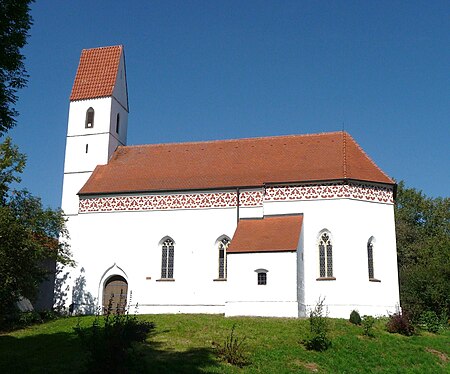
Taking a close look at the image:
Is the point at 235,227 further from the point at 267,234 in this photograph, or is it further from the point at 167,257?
the point at 167,257

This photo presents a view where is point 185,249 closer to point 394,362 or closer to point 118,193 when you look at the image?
point 118,193

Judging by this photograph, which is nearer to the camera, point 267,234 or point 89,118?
point 267,234

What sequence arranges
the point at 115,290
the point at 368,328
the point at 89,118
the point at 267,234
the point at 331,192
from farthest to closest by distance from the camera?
the point at 89,118 → the point at 115,290 → the point at 331,192 → the point at 267,234 → the point at 368,328

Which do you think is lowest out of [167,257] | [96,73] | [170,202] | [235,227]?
[167,257]

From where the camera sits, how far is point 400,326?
25.7 m

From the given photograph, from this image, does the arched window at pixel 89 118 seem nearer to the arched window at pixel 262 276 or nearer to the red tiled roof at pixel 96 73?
the red tiled roof at pixel 96 73

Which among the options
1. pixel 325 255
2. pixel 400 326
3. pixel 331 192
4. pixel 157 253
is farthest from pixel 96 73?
pixel 400 326

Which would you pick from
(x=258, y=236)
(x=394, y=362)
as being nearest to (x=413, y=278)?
(x=258, y=236)

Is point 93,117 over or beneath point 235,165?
over

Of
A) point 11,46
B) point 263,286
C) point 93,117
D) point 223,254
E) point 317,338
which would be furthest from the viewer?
point 93,117

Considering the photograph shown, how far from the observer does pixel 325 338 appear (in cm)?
2144

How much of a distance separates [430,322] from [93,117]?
23.9m

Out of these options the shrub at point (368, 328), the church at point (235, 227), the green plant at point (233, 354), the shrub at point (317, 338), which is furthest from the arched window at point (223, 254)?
the green plant at point (233, 354)

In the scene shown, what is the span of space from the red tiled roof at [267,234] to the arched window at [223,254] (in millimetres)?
1536
